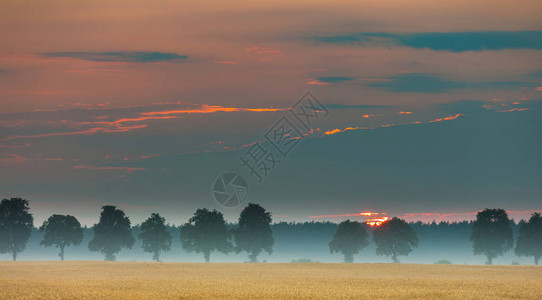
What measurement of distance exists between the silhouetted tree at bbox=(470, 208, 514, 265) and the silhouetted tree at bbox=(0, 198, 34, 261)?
3987 inches

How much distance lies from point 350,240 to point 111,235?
202ft

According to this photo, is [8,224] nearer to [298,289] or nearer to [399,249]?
Answer: [399,249]

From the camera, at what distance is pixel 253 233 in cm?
16100

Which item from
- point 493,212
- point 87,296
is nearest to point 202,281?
point 87,296

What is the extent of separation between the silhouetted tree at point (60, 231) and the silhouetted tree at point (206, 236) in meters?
27.0

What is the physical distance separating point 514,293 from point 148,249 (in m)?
116

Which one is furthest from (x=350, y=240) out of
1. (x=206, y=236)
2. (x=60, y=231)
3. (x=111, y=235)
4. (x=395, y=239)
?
(x=60, y=231)

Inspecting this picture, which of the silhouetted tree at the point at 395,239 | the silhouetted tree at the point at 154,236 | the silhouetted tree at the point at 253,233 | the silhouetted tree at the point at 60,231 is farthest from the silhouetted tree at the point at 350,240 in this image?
the silhouetted tree at the point at 60,231

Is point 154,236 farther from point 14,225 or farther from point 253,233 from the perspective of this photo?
point 14,225

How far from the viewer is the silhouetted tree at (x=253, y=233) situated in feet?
527

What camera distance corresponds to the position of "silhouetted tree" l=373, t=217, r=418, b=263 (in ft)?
584

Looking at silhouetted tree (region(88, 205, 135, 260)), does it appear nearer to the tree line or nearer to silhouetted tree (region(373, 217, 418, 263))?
the tree line

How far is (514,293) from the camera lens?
62.7 m

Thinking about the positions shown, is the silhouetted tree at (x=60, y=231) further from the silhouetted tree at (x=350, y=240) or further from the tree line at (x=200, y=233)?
the silhouetted tree at (x=350, y=240)
